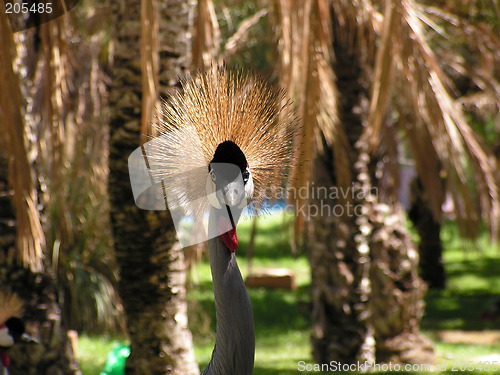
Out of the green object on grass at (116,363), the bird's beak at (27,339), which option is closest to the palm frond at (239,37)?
the green object on grass at (116,363)

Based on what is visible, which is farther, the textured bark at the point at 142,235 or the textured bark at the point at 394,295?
the textured bark at the point at 394,295

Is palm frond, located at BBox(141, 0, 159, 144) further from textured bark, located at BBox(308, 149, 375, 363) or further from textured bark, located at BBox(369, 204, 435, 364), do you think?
textured bark, located at BBox(369, 204, 435, 364)

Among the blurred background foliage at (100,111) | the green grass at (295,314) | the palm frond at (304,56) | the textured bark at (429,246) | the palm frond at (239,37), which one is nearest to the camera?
the palm frond at (304,56)

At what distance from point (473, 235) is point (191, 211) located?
304cm

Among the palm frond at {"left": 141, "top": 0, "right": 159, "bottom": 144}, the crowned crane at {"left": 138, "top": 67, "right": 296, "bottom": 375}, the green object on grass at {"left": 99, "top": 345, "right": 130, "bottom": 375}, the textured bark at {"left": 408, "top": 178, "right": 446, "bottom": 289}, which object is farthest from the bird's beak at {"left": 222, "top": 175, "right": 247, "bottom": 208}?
the textured bark at {"left": 408, "top": 178, "right": 446, "bottom": 289}

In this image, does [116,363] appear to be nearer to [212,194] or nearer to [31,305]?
[31,305]

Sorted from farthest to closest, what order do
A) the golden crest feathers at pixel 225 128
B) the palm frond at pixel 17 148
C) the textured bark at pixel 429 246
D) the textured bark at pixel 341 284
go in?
the textured bark at pixel 429 246
the textured bark at pixel 341 284
the palm frond at pixel 17 148
the golden crest feathers at pixel 225 128

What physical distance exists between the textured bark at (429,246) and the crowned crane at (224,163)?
9489mm

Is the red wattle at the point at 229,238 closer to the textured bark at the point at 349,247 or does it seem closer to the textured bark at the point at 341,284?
the textured bark at the point at 349,247

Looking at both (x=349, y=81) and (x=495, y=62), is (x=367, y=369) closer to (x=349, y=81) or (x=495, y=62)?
(x=349, y=81)

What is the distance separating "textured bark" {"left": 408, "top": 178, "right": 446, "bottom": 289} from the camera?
12.0 meters

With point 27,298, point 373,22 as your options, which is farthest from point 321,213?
point 27,298

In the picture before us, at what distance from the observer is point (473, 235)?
495cm

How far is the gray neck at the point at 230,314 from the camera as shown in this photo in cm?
242
